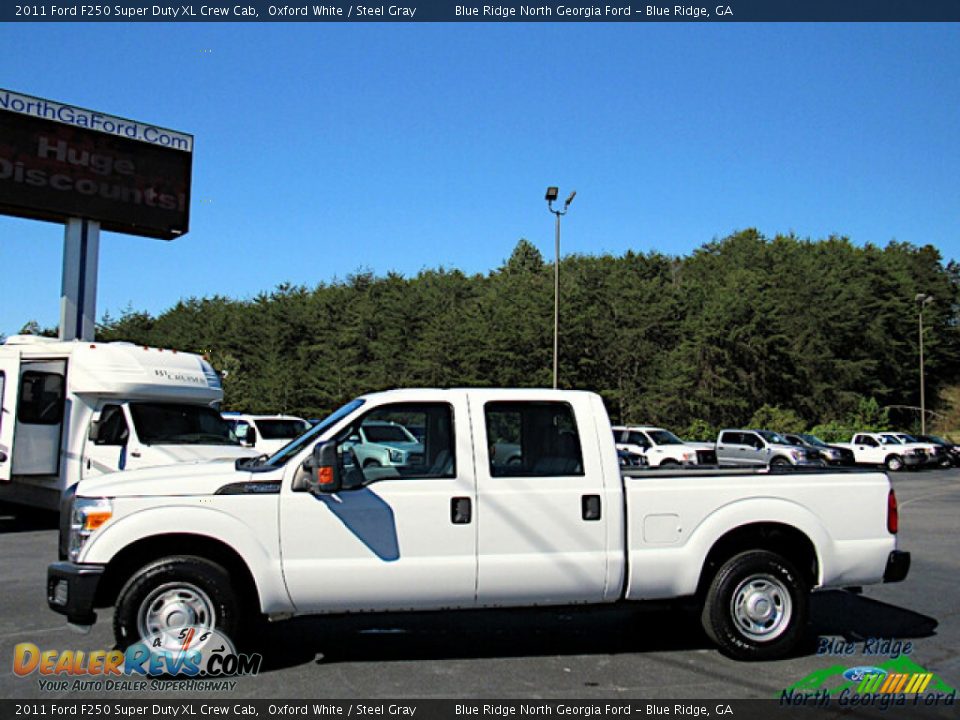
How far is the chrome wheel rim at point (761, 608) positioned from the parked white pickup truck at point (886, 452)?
33.2 meters

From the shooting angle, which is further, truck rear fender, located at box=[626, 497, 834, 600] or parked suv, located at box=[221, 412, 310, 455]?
parked suv, located at box=[221, 412, 310, 455]

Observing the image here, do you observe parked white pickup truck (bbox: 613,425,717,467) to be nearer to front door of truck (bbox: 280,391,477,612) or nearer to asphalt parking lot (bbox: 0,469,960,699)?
asphalt parking lot (bbox: 0,469,960,699)

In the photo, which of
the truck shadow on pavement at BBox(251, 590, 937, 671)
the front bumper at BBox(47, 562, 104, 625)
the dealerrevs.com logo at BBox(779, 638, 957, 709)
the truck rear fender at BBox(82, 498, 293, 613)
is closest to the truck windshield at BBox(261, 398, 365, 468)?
the truck rear fender at BBox(82, 498, 293, 613)

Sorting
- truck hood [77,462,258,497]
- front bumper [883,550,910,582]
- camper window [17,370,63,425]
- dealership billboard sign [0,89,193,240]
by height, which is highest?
dealership billboard sign [0,89,193,240]

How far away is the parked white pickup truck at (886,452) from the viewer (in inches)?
1404

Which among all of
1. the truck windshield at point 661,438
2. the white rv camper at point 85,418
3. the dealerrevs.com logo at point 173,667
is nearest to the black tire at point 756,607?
the dealerrevs.com logo at point 173,667

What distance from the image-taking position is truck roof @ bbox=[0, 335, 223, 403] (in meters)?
12.9

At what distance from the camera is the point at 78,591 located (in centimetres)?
555

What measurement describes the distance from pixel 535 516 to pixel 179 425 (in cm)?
908

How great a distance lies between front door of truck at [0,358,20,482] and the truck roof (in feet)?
0.64

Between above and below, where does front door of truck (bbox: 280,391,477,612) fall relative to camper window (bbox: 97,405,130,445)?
below

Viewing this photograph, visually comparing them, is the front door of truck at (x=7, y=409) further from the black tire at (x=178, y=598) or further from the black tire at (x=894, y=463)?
the black tire at (x=894, y=463)

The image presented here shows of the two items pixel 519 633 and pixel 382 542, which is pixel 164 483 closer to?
pixel 382 542
